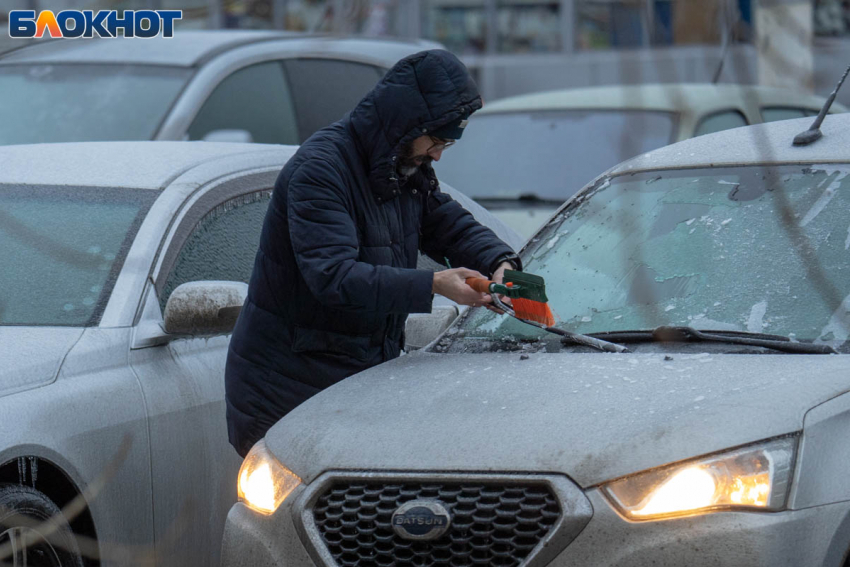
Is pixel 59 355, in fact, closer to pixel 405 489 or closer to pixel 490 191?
pixel 405 489

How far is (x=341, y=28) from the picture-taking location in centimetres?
270

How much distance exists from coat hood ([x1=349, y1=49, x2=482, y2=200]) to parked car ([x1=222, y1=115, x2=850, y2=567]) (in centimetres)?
54

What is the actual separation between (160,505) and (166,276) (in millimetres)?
689

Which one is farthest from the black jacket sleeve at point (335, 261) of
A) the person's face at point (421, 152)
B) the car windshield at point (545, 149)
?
the car windshield at point (545, 149)

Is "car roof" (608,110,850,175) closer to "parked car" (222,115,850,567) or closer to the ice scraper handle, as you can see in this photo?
"parked car" (222,115,850,567)

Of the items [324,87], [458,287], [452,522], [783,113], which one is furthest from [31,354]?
[783,113]

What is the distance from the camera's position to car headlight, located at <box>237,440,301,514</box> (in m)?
3.12

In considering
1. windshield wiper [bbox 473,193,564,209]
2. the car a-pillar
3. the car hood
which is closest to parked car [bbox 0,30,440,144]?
windshield wiper [bbox 473,193,564,209]

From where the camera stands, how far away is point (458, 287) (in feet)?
11.5

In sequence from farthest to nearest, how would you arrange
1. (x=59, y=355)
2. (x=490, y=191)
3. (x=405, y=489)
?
(x=490, y=191) → (x=59, y=355) → (x=405, y=489)

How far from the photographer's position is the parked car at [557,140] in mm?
7762

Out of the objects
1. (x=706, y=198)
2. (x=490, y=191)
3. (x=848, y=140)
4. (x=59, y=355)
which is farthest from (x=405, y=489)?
(x=490, y=191)

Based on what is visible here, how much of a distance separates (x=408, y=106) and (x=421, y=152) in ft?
0.51

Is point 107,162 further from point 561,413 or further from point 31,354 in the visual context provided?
point 561,413
